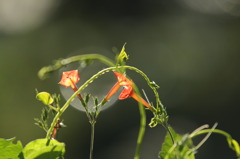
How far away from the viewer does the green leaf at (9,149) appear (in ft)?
2.13

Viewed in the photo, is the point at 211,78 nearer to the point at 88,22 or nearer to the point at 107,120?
the point at 107,120

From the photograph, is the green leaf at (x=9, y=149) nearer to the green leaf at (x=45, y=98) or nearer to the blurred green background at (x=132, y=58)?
the green leaf at (x=45, y=98)

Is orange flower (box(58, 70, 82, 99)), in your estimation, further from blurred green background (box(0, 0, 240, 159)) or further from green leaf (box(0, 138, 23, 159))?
blurred green background (box(0, 0, 240, 159))

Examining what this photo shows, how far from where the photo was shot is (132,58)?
355 inches

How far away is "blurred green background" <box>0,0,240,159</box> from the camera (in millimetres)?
8227

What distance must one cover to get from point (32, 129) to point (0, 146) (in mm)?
8445

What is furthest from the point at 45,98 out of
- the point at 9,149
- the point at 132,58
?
the point at 132,58

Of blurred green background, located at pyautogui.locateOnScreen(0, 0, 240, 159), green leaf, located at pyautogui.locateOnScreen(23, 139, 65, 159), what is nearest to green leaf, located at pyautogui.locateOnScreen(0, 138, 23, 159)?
green leaf, located at pyautogui.locateOnScreen(23, 139, 65, 159)

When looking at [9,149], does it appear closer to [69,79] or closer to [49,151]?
[49,151]

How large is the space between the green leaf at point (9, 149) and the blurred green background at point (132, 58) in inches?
276

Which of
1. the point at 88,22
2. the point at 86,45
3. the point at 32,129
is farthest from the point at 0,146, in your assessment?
the point at 88,22

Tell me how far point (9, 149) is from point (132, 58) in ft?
27.5

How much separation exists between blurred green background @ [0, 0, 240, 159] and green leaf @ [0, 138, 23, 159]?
7011 millimetres

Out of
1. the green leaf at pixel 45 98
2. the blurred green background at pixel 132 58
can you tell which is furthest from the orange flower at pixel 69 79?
the blurred green background at pixel 132 58
